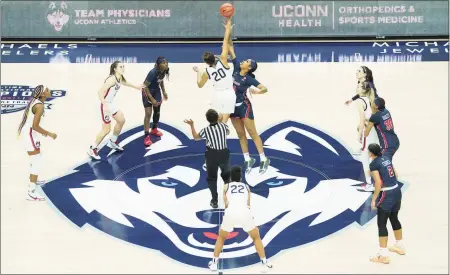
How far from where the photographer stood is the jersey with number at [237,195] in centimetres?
1353

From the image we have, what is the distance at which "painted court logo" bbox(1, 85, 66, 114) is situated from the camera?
2155cm

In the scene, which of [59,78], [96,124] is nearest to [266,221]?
[96,124]

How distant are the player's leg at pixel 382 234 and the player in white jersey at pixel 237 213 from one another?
1.74 meters

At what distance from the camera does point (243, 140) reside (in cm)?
1789

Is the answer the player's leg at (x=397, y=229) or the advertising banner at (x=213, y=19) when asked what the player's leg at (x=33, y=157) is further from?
the advertising banner at (x=213, y=19)

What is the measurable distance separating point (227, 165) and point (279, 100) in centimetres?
644

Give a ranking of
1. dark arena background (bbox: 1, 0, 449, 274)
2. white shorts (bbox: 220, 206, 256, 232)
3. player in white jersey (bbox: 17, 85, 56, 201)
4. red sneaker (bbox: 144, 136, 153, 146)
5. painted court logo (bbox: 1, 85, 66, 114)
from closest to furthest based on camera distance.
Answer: white shorts (bbox: 220, 206, 256, 232)
dark arena background (bbox: 1, 0, 449, 274)
player in white jersey (bbox: 17, 85, 56, 201)
red sneaker (bbox: 144, 136, 153, 146)
painted court logo (bbox: 1, 85, 66, 114)

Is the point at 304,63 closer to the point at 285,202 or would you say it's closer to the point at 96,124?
the point at 96,124

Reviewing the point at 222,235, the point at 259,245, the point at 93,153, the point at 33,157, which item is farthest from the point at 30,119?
the point at 259,245

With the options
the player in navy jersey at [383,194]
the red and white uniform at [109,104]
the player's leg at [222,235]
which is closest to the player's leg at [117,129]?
the red and white uniform at [109,104]

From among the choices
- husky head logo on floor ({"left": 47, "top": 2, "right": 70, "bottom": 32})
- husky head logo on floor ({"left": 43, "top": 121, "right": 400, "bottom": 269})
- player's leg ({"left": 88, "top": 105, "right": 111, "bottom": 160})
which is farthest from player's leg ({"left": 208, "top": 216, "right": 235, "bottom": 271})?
husky head logo on floor ({"left": 47, "top": 2, "right": 70, "bottom": 32})

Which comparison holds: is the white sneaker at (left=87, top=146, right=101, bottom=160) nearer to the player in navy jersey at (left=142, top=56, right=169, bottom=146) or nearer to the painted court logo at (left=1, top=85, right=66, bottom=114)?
the player in navy jersey at (left=142, top=56, right=169, bottom=146)

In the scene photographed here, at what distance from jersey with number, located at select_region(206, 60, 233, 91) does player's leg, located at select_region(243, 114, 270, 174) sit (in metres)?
0.64

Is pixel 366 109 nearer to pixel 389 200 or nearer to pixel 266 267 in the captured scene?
pixel 389 200
